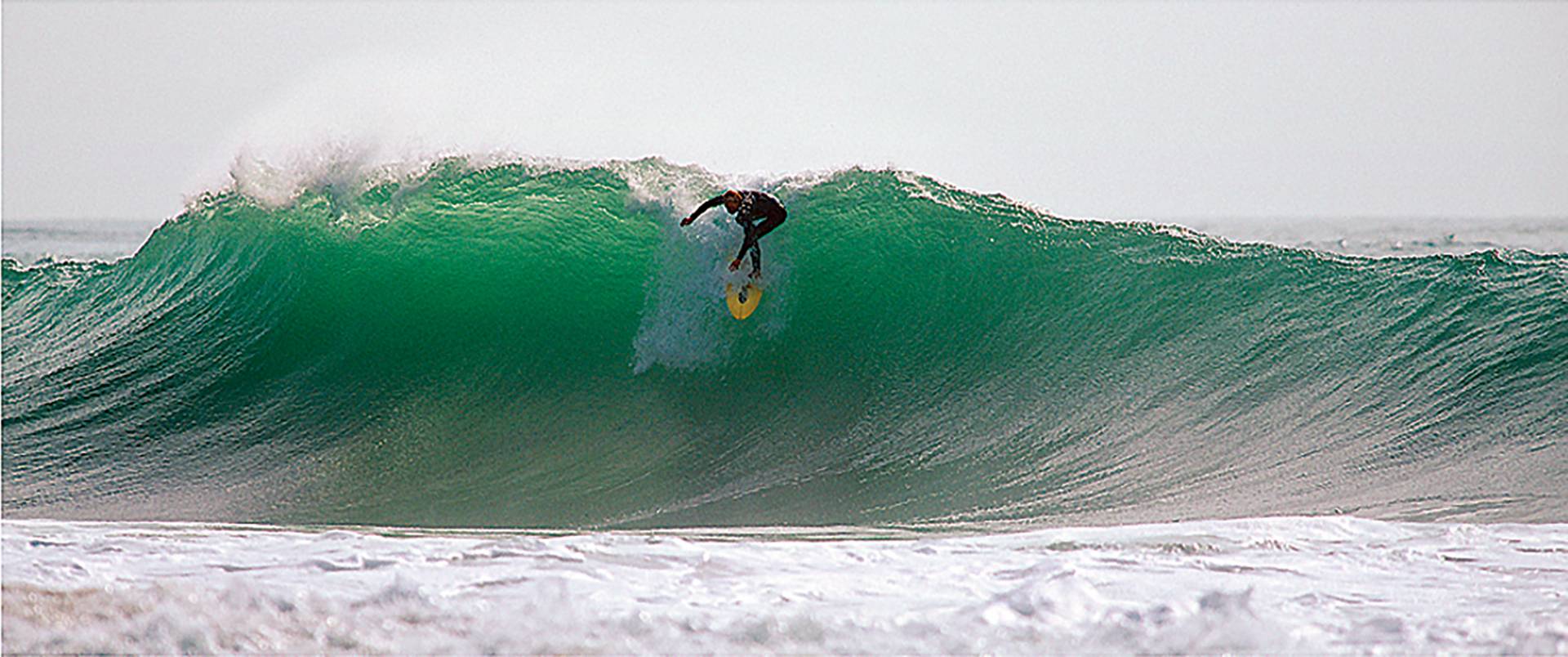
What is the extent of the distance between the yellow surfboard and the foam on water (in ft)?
7.22

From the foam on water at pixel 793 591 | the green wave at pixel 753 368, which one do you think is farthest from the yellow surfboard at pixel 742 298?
the foam on water at pixel 793 591

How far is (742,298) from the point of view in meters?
6.65

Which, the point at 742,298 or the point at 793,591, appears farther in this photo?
the point at 742,298

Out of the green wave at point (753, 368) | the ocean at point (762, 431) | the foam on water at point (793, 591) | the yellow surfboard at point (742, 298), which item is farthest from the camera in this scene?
the yellow surfboard at point (742, 298)

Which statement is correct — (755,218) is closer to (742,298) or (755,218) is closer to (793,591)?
(742,298)

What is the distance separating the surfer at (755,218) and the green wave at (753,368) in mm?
110

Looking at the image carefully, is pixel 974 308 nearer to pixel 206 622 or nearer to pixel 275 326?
pixel 275 326

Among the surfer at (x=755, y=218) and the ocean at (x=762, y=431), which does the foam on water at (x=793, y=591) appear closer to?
the ocean at (x=762, y=431)

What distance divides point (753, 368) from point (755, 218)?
937 mm

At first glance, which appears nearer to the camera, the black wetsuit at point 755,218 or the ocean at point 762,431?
the ocean at point 762,431

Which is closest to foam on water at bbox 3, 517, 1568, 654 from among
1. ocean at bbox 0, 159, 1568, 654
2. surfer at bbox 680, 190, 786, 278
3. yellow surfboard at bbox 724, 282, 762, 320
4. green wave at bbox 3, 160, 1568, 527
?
ocean at bbox 0, 159, 1568, 654

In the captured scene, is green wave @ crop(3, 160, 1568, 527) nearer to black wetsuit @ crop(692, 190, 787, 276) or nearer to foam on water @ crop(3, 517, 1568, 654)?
black wetsuit @ crop(692, 190, 787, 276)

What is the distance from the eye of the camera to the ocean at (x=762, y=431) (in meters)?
3.41

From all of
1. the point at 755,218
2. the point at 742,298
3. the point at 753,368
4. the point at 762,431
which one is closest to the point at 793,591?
the point at 762,431
